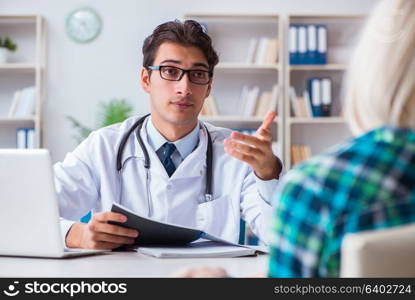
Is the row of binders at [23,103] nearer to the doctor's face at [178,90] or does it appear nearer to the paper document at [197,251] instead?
the doctor's face at [178,90]

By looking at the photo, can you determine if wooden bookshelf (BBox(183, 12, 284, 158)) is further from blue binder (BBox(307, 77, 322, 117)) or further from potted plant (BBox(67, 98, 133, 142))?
potted plant (BBox(67, 98, 133, 142))

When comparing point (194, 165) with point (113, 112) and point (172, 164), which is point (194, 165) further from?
point (113, 112)

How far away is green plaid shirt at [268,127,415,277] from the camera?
0.69 meters

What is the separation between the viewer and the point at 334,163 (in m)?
0.70

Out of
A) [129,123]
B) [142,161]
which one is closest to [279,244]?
[142,161]

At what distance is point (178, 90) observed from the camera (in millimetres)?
1990

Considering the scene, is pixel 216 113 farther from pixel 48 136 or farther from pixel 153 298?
pixel 153 298

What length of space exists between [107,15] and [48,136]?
43.4 inches

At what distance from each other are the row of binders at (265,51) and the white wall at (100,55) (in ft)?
1.07

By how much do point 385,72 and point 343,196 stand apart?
0.16 metres

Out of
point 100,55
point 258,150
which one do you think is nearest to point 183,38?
point 258,150

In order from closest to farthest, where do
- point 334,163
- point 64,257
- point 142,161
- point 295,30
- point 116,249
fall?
point 334,163 → point 64,257 → point 116,249 → point 142,161 → point 295,30

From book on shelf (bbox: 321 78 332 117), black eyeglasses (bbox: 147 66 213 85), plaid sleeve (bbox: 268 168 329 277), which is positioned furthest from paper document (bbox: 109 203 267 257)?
book on shelf (bbox: 321 78 332 117)

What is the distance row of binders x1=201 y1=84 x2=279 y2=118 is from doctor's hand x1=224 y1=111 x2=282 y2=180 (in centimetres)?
324
